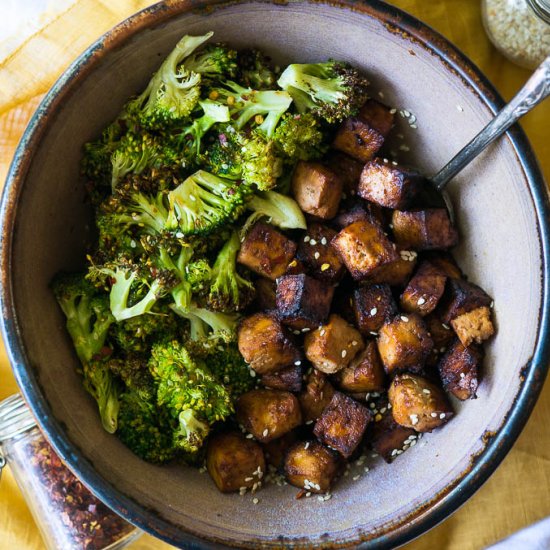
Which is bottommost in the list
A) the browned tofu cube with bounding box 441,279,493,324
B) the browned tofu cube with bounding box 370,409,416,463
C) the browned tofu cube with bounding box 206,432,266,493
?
the browned tofu cube with bounding box 206,432,266,493

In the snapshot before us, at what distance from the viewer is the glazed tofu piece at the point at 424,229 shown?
253cm

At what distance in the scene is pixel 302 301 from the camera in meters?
2.44

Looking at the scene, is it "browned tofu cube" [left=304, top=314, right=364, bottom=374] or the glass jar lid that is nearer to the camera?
"browned tofu cube" [left=304, top=314, right=364, bottom=374]

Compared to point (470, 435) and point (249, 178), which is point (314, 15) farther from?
point (470, 435)

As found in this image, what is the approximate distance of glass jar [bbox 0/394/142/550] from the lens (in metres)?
2.74

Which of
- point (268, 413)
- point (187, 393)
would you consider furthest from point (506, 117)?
point (187, 393)

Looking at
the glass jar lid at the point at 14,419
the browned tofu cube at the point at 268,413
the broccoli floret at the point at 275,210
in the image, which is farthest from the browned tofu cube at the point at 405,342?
the glass jar lid at the point at 14,419

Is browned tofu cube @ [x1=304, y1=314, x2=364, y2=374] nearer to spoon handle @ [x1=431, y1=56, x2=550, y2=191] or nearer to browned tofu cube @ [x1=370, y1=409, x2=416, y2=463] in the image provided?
browned tofu cube @ [x1=370, y1=409, x2=416, y2=463]

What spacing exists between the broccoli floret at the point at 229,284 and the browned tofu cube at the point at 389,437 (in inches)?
27.5

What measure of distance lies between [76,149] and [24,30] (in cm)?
93

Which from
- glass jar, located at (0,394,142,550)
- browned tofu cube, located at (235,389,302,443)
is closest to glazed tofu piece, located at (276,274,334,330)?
browned tofu cube, located at (235,389,302,443)

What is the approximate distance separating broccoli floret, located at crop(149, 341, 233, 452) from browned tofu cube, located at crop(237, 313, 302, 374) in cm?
16

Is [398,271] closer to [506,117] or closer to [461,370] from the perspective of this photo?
[461,370]

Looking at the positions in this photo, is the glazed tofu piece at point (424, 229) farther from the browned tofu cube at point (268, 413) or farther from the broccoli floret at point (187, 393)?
the broccoli floret at point (187, 393)
